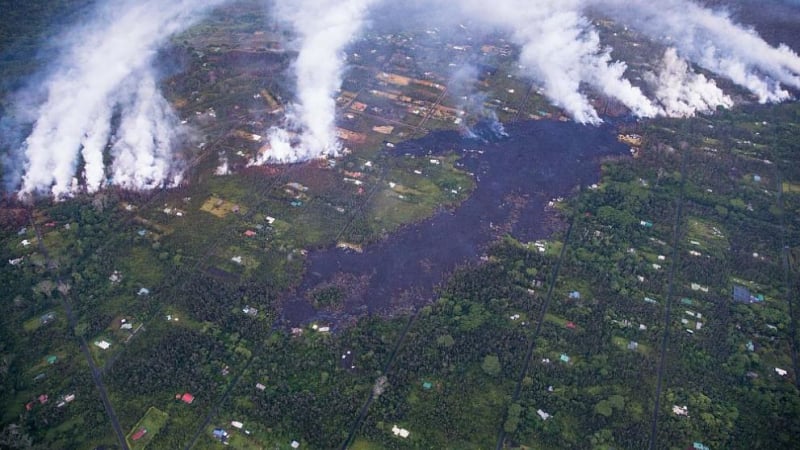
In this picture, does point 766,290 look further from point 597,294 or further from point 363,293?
point 363,293

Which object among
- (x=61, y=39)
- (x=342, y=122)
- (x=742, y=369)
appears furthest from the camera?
(x=61, y=39)

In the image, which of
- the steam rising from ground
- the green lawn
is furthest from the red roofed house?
the steam rising from ground

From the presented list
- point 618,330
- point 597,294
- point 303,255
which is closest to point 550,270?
point 597,294

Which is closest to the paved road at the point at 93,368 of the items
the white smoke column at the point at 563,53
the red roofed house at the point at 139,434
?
the red roofed house at the point at 139,434

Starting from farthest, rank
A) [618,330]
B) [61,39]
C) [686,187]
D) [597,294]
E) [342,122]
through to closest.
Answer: [61,39], [342,122], [686,187], [597,294], [618,330]

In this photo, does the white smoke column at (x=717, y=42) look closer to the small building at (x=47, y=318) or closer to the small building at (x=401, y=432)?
the small building at (x=401, y=432)

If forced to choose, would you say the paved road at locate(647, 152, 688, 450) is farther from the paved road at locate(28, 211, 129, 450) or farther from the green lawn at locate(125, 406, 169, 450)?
the paved road at locate(28, 211, 129, 450)

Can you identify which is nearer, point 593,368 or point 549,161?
point 593,368
